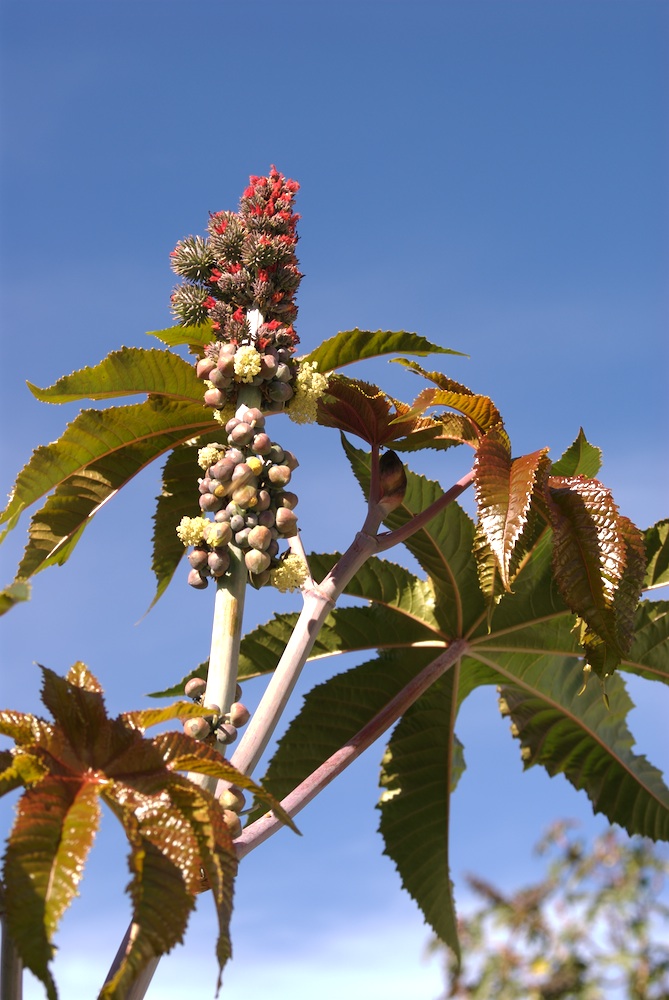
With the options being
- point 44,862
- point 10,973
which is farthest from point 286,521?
point 10,973

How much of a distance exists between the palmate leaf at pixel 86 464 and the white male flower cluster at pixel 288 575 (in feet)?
2.23

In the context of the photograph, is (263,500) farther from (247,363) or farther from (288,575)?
(247,363)

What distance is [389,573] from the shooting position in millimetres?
3504

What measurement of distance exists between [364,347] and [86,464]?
33.3 inches

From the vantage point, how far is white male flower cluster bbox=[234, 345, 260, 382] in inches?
100

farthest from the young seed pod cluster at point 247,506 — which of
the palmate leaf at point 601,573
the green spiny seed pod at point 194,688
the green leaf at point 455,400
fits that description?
the palmate leaf at point 601,573

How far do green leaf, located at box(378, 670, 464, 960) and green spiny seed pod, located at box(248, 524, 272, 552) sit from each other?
1.33 meters

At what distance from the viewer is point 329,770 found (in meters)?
2.66

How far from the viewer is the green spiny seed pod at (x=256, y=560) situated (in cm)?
241

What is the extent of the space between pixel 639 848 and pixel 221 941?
6.59 m

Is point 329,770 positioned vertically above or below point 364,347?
below

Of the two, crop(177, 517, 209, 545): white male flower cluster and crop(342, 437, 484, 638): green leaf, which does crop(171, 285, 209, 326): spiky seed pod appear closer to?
crop(177, 517, 209, 545): white male flower cluster

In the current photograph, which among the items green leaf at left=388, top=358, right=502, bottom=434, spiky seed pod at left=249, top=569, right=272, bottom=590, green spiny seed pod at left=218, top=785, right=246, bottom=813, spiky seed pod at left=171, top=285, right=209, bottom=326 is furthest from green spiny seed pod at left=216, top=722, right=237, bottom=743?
spiky seed pod at left=171, top=285, right=209, bottom=326

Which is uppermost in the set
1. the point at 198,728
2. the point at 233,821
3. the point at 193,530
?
the point at 193,530
